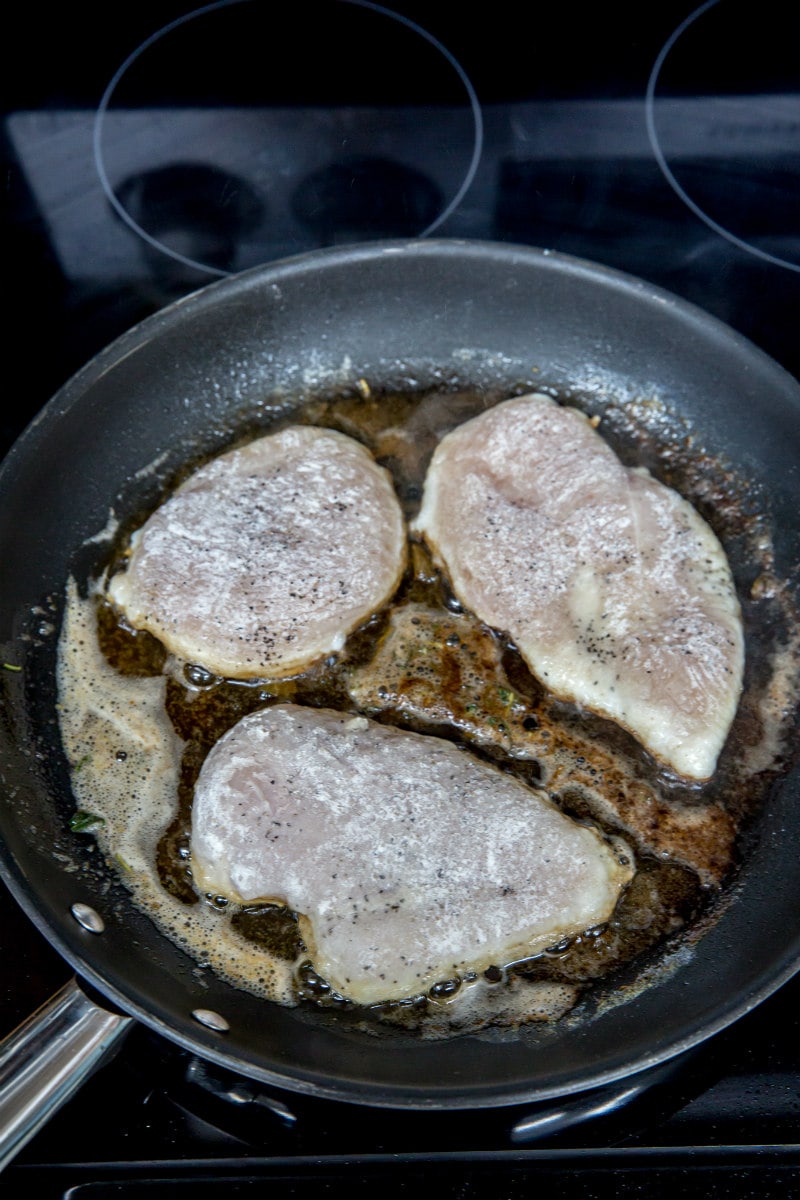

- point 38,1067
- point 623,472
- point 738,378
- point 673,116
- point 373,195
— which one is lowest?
point 38,1067

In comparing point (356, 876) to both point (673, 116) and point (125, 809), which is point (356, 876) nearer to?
point (125, 809)

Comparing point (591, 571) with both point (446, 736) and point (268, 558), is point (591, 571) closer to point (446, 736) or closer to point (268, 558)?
point (446, 736)

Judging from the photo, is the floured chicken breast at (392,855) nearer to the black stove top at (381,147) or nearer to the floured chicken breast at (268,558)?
the floured chicken breast at (268,558)

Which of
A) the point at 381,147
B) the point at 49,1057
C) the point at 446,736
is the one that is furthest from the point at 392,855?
the point at 381,147

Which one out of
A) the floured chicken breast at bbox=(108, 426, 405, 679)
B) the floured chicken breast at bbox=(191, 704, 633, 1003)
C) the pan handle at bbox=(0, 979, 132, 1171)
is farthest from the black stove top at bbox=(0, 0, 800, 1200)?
the pan handle at bbox=(0, 979, 132, 1171)

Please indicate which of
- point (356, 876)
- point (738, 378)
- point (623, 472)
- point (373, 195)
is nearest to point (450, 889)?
point (356, 876)

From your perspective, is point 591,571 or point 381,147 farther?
point 381,147

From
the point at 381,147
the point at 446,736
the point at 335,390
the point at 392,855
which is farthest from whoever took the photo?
the point at 381,147
